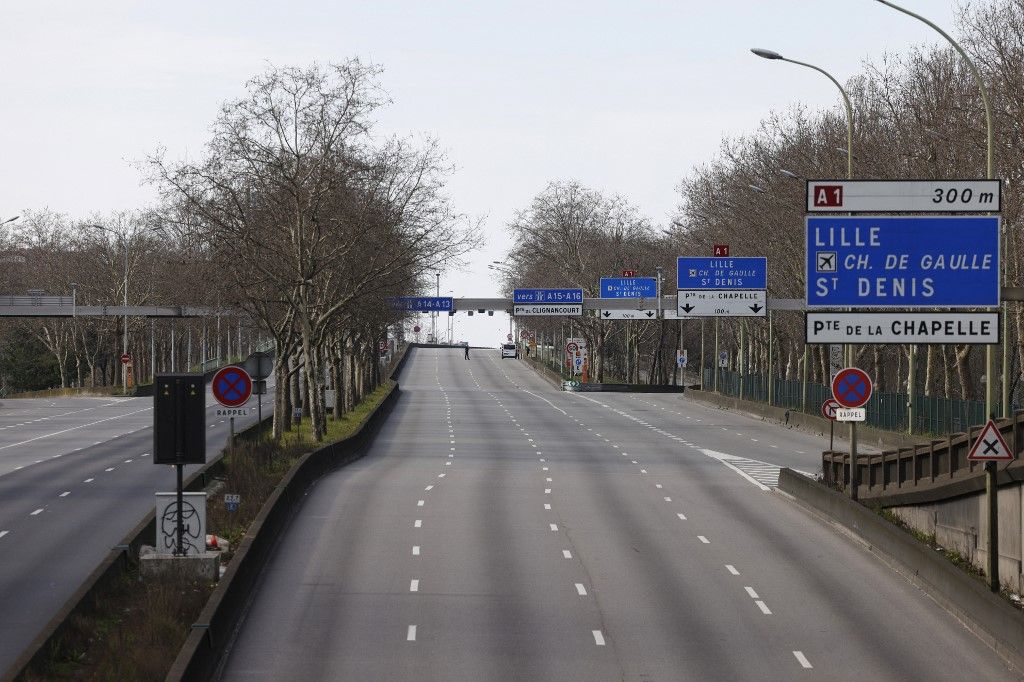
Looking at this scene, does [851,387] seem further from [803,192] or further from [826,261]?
[803,192]

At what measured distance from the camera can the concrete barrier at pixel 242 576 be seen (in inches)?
650

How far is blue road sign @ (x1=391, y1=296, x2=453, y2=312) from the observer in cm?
6562

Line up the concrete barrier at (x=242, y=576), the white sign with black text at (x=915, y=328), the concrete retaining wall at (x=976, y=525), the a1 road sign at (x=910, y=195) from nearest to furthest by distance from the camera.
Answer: the concrete barrier at (x=242, y=576)
the white sign with black text at (x=915, y=328)
the a1 road sign at (x=910, y=195)
the concrete retaining wall at (x=976, y=525)

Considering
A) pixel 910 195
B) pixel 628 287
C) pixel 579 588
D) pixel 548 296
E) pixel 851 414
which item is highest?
pixel 628 287

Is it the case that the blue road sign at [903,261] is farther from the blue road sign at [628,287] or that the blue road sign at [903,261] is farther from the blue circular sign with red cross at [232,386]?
the blue road sign at [628,287]

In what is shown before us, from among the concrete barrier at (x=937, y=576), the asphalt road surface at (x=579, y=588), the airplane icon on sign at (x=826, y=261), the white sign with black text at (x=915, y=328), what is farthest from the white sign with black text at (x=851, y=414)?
the white sign with black text at (x=915, y=328)

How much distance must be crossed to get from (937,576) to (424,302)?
A: 45.4m

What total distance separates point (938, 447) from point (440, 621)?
12.5 metres

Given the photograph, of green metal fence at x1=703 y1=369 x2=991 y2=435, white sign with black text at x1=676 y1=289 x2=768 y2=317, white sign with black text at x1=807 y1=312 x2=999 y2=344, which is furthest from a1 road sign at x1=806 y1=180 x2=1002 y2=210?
white sign with black text at x1=676 y1=289 x2=768 y2=317

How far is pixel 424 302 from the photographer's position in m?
67.1

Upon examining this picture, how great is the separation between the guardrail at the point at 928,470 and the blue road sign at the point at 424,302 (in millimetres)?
29983

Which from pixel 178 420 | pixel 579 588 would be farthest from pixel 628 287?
pixel 178 420

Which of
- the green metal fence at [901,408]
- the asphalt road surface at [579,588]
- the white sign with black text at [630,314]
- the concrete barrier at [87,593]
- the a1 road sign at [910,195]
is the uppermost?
the a1 road sign at [910,195]

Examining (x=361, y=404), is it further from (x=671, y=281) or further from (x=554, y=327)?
(x=554, y=327)
